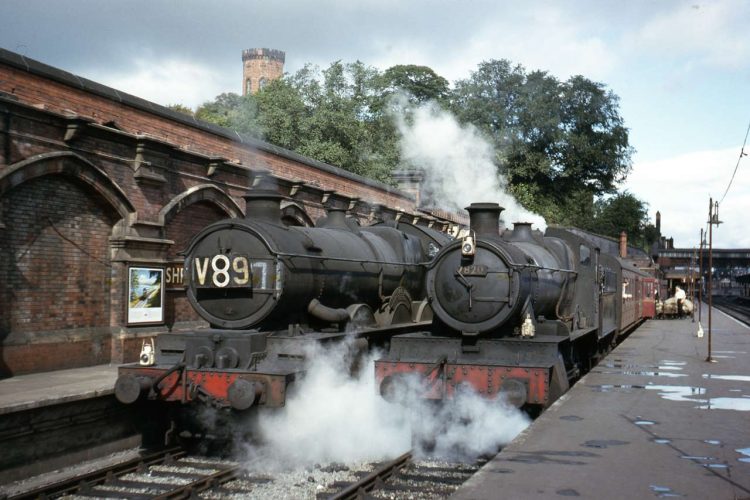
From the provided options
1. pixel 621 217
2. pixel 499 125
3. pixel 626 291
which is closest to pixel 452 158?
pixel 626 291

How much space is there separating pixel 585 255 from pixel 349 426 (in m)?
4.83

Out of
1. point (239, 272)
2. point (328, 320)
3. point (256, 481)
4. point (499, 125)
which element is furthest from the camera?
point (499, 125)

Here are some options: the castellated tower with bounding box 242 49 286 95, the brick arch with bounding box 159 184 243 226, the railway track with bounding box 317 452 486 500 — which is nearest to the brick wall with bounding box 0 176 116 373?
the brick arch with bounding box 159 184 243 226

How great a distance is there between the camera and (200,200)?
12.7 metres

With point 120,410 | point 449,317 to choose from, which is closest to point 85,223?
point 120,410

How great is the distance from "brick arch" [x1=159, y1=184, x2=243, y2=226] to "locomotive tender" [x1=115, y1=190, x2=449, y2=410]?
13.0 ft

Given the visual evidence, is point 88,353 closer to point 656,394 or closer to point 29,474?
point 29,474

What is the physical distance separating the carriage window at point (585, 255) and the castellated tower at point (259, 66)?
65925mm

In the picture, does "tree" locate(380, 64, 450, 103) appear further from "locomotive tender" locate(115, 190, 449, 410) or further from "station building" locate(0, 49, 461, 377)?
"locomotive tender" locate(115, 190, 449, 410)

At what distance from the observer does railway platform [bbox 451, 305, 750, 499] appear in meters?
5.01

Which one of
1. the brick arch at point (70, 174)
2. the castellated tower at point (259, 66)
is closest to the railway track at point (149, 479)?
the brick arch at point (70, 174)

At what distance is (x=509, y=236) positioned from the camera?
396 inches

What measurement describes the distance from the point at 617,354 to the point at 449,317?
7593mm

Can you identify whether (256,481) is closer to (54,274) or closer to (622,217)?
(54,274)
